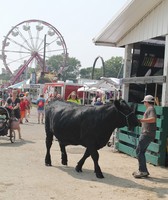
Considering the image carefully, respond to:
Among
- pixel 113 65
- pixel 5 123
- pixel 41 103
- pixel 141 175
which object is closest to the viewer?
pixel 141 175

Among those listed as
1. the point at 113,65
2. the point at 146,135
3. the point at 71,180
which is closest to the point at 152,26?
the point at 146,135

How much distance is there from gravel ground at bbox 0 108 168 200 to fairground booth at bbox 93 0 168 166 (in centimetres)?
63

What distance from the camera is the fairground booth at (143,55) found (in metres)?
8.25

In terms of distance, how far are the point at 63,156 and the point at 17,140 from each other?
166 inches

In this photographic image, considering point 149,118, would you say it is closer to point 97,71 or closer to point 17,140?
point 17,140

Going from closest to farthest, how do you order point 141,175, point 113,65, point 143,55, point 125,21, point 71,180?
point 71,180 → point 141,175 → point 125,21 → point 143,55 → point 113,65

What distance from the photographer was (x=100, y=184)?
6281 millimetres

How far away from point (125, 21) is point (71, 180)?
501 centimetres

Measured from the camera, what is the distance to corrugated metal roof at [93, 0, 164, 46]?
8664 mm

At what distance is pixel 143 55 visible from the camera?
10.7 m

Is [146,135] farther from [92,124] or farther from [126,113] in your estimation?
[92,124]

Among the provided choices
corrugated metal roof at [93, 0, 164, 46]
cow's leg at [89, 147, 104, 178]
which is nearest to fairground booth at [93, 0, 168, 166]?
corrugated metal roof at [93, 0, 164, 46]

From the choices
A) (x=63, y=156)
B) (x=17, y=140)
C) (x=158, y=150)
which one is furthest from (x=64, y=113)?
(x=17, y=140)

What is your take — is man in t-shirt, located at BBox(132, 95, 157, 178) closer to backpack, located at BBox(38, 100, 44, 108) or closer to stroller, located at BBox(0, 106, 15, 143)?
stroller, located at BBox(0, 106, 15, 143)
